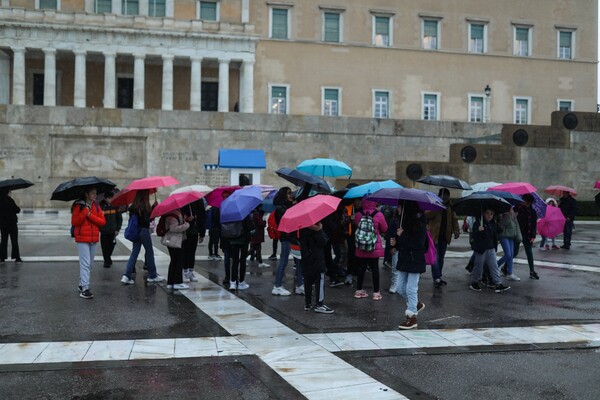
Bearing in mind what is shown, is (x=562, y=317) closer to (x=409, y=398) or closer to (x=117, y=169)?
(x=409, y=398)

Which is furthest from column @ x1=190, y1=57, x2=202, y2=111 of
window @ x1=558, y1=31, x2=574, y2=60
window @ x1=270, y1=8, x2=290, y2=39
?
window @ x1=558, y1=31, x2=574, y2=60

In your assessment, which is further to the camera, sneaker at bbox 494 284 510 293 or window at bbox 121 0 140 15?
window at bbox 121 0 140 15

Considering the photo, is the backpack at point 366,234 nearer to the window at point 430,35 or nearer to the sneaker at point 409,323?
the sneaker at point 409,323

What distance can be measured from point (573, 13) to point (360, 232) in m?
53.9

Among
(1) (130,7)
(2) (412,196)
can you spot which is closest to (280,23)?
(1) (130,7)

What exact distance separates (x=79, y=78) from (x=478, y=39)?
112 ft

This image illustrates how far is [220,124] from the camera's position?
3177 centimetres

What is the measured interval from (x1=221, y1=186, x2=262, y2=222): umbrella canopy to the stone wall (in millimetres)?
19090

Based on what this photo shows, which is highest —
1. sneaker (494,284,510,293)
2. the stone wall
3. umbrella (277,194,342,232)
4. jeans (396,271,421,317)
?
the stone wall

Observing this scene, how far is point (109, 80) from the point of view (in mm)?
45406

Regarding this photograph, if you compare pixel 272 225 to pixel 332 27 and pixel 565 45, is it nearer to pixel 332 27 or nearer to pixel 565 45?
pixel 332 27

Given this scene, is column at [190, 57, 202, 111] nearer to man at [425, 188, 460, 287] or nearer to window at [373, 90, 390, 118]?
window at [373, 90, 390, 118]

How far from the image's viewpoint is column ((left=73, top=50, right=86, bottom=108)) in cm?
4462

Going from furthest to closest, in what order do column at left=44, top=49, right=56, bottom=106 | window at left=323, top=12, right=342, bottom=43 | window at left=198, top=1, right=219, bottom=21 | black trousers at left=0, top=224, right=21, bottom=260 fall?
window at left=323, top=12, right=342, bottom=43, window at left=198, top=1, right=219, bottom=21, column at left=44, top=49, right=56, bottom=106, black trousers at left=0, top=224, right=21, bottom=260
